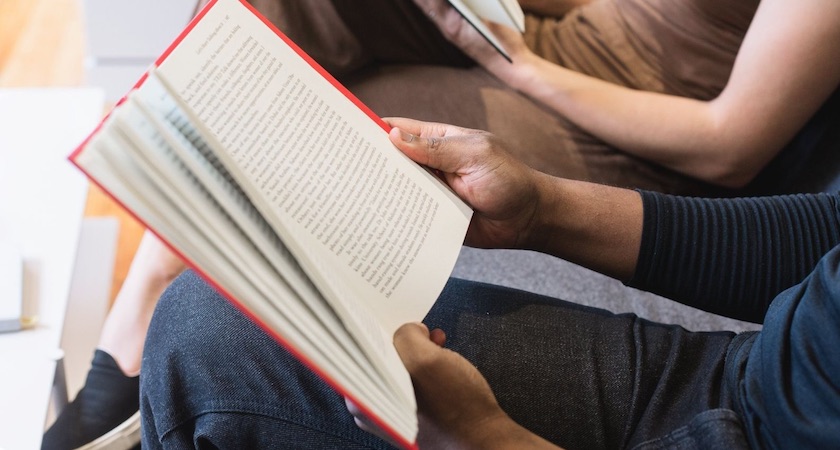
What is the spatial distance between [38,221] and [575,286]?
646mm

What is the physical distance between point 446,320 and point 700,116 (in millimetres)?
441

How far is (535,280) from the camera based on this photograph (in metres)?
0.98

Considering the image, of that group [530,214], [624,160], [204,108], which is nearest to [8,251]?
[204,108]

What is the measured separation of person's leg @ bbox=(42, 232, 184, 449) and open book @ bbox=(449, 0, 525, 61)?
465 mm

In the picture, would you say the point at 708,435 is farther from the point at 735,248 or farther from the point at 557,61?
the point at 557,61

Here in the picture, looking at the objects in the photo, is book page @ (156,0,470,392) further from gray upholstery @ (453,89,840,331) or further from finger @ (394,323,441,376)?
gray upholstery @ (453,89,840,331)

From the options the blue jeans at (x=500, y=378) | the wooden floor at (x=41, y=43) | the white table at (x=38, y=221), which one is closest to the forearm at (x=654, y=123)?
the blue jeans at (x=500, y=378)

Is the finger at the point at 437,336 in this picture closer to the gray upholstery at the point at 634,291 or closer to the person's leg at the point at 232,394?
the person's leg at the point at 232,394

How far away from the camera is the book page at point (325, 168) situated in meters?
0.56

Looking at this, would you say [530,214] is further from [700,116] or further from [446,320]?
[700,116]

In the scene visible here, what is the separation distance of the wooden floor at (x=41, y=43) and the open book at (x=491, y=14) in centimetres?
119

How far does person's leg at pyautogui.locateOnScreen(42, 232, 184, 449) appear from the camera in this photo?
3.01 ft

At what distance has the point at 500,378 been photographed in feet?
2.19

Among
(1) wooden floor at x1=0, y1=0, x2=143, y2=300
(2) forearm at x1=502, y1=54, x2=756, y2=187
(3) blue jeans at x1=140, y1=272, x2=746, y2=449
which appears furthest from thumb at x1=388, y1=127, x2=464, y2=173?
(1) wooden floor at x1=0, y1=0, x2=143, y2=300
